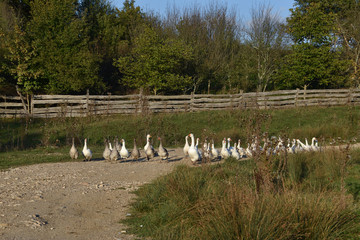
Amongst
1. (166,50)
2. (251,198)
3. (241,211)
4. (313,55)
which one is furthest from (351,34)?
(241,211)

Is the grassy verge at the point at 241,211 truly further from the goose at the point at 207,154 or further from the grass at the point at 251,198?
the goose at the point at 207,154

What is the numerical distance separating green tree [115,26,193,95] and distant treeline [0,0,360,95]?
78 millimetres

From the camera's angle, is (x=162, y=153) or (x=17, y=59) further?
(x=17, y=59)

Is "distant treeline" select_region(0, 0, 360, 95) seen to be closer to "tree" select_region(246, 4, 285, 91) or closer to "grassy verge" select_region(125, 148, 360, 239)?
"tree" select_region(246, 4, 285, 91)

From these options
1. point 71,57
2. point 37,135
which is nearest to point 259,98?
point 71,57

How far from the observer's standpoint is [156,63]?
32844 mm

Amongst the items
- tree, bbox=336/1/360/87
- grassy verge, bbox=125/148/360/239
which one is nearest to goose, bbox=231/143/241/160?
grassy verge, bbox=125/148/360/239

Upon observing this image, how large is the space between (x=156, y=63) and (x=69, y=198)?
23.8 metres

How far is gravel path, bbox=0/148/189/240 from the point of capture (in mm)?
7605

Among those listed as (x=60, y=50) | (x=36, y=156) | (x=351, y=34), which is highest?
(x=351, y=34)

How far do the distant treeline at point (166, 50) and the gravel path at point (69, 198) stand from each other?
1820 cm

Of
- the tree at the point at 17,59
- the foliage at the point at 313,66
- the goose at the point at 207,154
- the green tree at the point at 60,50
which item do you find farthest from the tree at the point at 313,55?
the goose at the point at 207,154

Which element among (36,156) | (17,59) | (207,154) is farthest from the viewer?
(17,59)

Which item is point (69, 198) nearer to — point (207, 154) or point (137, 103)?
point (207, 154)
